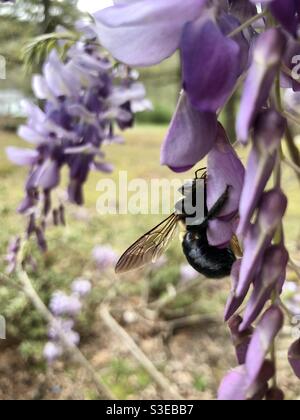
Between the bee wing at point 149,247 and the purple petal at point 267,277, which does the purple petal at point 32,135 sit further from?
the purple petal at point 267,277

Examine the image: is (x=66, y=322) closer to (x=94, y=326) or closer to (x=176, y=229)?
(x=94, y=326)

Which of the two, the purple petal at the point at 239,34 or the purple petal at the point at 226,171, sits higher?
the purple petal at the point at 239,34

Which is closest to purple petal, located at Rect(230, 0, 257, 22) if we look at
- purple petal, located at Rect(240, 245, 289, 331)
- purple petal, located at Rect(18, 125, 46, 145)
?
purple petal, located at Rect(240, 245, 289, 331)

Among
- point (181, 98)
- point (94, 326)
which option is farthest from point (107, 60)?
point (94, 326)

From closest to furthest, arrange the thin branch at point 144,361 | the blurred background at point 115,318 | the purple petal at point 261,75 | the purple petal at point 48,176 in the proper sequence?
the purple petal at point 261,75 → the purple petal at point 48,176 → the thin branch at point 144,361 → the blurred background at point 115,318

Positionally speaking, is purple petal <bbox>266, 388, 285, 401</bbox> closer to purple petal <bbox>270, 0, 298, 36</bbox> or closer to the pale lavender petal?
the pale lavender petal

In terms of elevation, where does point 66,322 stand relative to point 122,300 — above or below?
above

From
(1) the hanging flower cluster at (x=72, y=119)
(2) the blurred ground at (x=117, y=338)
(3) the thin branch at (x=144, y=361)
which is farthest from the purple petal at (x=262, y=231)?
(2) the blurred ground at (x=117, y=338)
